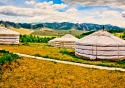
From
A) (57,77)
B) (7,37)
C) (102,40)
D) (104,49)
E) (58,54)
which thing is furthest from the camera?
(7,37)

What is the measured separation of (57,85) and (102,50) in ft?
34.0

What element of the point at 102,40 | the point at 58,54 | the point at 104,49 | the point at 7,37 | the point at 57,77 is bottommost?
the point at 58,54

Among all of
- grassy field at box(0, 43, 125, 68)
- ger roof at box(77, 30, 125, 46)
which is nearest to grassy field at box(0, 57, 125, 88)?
grassy field at box(0, 43, 125, 68)

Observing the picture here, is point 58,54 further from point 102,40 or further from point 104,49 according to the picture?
point 104,49

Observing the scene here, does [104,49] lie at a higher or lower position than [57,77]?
higher

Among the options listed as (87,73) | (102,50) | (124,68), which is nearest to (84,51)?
(102,50)

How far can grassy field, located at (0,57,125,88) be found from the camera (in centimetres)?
1311

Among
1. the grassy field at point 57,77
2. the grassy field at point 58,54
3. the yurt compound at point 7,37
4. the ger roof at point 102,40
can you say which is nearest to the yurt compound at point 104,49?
the ger roof at point 102,40

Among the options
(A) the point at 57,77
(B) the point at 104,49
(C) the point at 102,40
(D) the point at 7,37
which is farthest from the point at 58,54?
(D) the point at 7,37

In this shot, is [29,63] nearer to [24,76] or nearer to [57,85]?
[24,76]

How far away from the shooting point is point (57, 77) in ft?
47.8

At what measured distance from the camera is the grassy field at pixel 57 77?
1311 centimetres

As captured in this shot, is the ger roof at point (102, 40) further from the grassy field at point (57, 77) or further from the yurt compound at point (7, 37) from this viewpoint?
the yurt compound at point (7, 37)

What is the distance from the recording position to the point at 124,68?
59.3 feet
